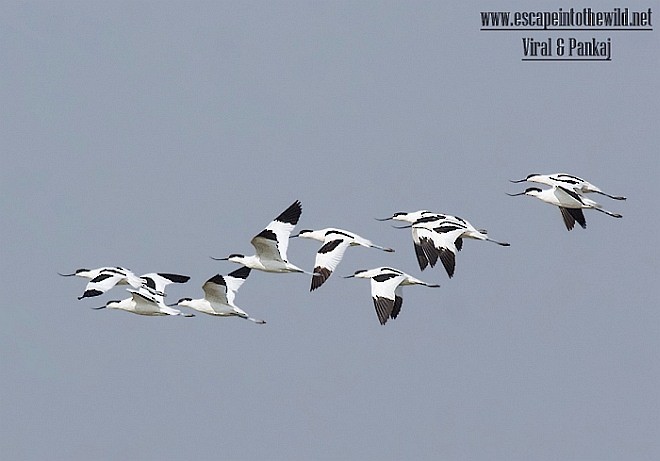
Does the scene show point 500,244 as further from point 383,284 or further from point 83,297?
point 83,297

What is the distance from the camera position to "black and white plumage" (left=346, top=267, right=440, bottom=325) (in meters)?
35.6

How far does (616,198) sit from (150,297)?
30.9 ft

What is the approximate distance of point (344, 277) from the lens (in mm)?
38031

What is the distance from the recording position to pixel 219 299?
36.1m

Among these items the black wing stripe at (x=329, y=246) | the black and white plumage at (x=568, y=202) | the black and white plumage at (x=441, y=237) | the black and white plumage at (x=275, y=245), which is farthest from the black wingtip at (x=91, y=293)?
the black and white plumage at (x=568, y=202)

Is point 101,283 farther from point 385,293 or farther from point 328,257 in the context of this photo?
point 385,293

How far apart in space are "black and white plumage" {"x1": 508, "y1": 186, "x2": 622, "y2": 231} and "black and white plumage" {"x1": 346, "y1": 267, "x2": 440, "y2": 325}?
3644mm

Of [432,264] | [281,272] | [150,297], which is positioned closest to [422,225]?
[432,264]

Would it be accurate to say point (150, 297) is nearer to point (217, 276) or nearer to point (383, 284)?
point (217, 276)

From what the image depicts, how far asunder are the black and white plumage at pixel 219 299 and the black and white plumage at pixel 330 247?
1.63 meters

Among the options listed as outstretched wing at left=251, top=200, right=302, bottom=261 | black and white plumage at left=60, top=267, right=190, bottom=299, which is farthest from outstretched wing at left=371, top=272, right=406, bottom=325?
black and white plumage at left=60, top=267, right=190, bottom=299

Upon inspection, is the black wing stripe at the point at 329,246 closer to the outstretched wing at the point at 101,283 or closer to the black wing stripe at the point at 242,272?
the black wing stripe at the point at 242,272

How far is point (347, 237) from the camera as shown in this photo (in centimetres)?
3747

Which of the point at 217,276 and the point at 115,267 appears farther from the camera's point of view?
the point at 115,267
